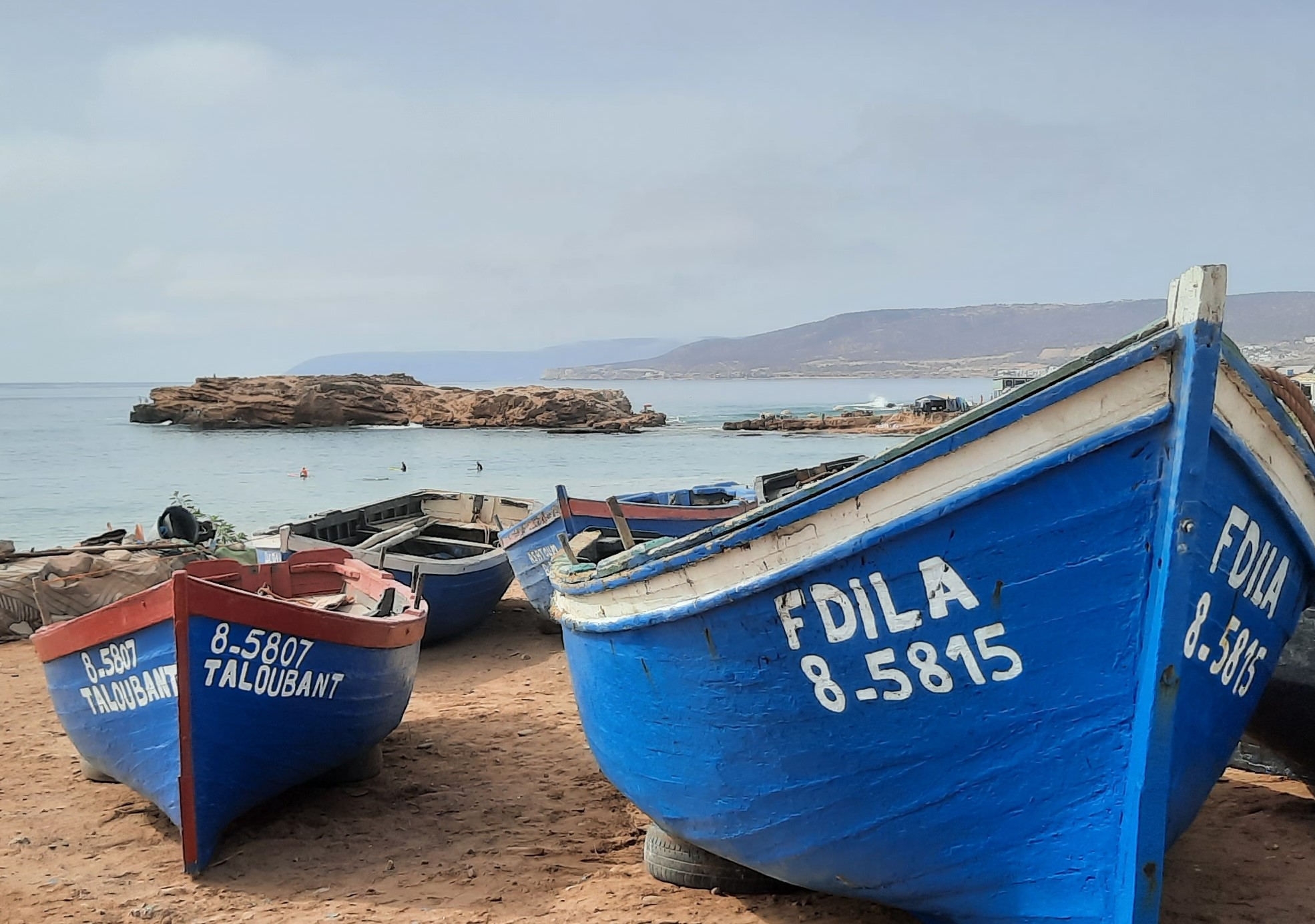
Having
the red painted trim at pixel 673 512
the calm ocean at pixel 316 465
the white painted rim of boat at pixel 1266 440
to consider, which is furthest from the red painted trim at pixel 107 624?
the calm ocean at pixel 316 465

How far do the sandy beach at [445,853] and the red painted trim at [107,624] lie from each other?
1.11m

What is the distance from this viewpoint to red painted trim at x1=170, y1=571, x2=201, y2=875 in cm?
527

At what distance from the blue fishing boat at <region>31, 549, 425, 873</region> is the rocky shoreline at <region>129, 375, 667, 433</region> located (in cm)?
6005

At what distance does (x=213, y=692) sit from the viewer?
5445mm

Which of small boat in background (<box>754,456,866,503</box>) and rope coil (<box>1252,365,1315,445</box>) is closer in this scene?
rope coil (<box>1252,365,1315,445</box>)

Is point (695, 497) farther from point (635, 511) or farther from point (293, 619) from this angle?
point (293, 619)

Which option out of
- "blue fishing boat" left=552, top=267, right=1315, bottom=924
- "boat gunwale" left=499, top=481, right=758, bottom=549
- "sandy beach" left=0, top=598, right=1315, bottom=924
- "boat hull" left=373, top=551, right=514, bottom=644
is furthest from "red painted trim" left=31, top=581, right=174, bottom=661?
"boat gunwale" left=499, top=481, right=758, bottom=549

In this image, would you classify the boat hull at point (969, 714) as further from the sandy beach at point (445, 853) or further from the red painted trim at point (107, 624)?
the red painted trim at point (107, 624)

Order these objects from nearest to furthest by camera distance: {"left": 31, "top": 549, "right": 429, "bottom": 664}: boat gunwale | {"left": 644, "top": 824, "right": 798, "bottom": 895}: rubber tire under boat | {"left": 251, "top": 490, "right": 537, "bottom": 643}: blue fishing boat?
{"left": 644, "top": 824, "right": 798, "bottom": 895}: rubber tire under boat, {"left": 31, "top": 549, "right": 429, "bottom": 664}: boat gunwale, {"left": 251, "top": 490, "right": 537, "bottom": 643}: blue fishing boat

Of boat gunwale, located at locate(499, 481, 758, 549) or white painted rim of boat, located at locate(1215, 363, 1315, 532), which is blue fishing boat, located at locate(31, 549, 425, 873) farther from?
white painted rim of boat, located at locate(1215, 363, 1315, 532)

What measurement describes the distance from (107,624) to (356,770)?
1969 millimetres

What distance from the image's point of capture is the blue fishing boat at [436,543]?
10.8 metres

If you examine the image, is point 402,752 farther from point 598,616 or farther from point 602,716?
point 598,616

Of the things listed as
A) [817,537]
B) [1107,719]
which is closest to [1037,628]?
[1107,719]
